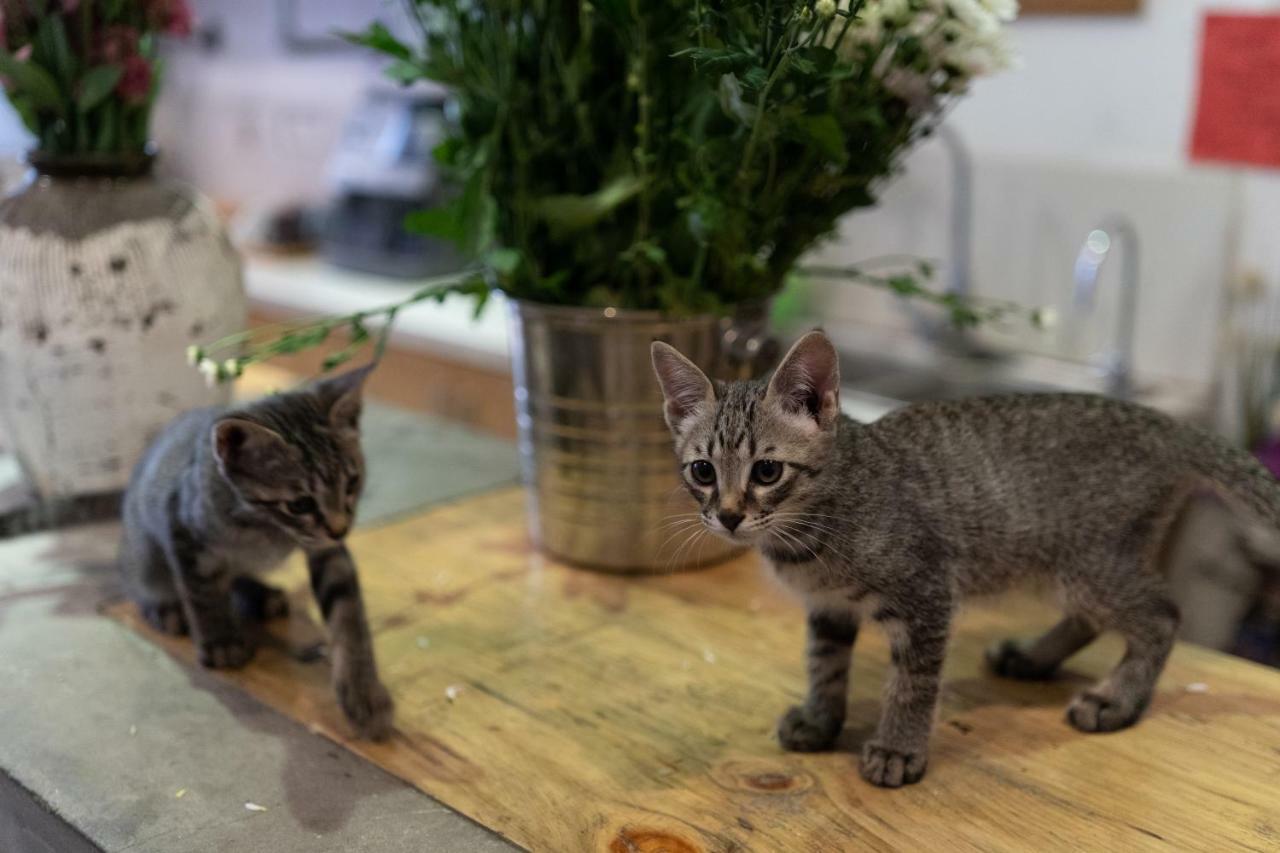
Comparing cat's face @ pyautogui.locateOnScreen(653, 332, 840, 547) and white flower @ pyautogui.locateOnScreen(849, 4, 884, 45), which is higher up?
white flower @ pyautogui.locateOnScreen(849, 4, 884, 45)

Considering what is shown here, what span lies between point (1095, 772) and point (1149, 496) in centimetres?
25

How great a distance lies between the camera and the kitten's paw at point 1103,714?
101cm

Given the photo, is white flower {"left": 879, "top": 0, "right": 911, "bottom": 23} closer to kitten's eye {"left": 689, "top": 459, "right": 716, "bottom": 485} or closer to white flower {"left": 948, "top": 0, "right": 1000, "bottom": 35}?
white flower {"left": 948, "top": 0, "right": 1000, "bottom": 35}

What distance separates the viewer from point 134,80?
1.33 meters

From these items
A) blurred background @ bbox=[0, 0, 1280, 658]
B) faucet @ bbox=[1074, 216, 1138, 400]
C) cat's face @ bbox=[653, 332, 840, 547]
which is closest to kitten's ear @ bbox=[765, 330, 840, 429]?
cat's face @ bbox=[653, 332, 840, 547]

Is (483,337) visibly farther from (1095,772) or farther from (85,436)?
(1095,772)

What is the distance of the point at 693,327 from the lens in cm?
121

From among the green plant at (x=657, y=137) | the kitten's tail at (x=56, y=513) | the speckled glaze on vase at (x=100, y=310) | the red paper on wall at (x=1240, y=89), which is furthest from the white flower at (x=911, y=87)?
the red paper on wall at (x=1240, y=89)

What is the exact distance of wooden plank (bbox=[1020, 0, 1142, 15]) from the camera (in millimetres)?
2166

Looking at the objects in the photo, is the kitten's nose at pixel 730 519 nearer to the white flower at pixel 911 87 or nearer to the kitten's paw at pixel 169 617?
the white flower at pixel 911 87

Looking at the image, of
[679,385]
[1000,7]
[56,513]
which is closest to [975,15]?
[1000,7]

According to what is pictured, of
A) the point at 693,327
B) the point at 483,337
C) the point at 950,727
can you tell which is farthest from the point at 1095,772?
the point at 483,337

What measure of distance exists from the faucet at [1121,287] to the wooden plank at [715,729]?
42.9 inches

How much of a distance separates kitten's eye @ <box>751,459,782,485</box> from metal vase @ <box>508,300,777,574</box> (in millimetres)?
267
